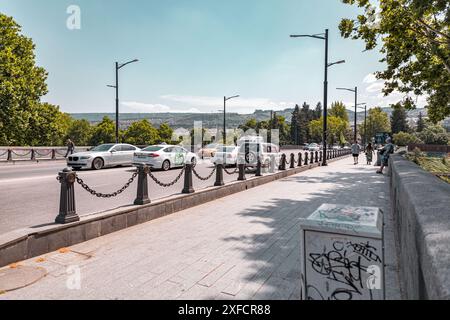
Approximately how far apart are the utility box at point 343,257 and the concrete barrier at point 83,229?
4.07m

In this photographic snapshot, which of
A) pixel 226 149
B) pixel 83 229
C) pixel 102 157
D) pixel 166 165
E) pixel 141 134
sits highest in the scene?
pixel 141 134

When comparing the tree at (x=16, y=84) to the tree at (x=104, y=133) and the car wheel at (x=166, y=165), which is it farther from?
the tree at (x=104, y=133)

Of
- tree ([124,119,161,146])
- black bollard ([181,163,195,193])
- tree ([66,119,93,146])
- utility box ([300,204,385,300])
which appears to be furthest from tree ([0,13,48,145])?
tree ([66,119,93,146])

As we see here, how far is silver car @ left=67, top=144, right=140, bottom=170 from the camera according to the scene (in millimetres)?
16391

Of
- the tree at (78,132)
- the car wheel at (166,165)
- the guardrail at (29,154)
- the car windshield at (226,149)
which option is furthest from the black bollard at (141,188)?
the tree at (78,132)

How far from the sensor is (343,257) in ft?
8.43

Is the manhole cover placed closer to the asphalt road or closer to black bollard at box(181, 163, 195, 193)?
the asphalt road

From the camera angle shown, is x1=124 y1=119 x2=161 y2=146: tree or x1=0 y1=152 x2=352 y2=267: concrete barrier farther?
x1=124 y1=119 x2=161 y2=146: tree

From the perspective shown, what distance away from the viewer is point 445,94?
1673cm

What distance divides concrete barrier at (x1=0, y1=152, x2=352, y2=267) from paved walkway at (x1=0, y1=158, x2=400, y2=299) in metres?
0.18

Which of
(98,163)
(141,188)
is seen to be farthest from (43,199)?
(98,163)

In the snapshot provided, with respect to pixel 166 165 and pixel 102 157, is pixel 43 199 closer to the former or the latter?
pixel 102 157

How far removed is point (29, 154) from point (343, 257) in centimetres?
2646
